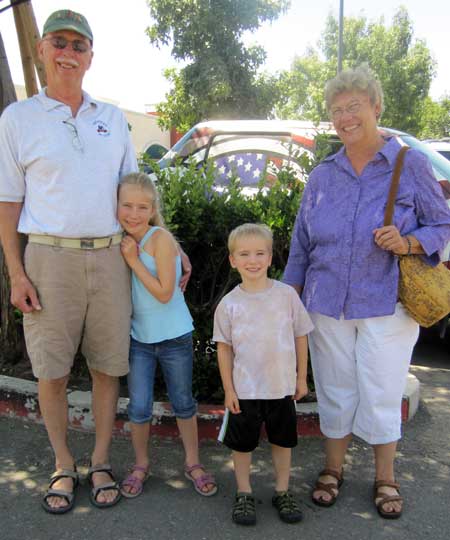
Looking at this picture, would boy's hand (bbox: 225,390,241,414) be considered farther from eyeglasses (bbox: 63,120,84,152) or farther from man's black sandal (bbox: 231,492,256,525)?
eyeglasses (bbox: 63,120,84,152)

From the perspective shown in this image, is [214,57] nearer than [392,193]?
No

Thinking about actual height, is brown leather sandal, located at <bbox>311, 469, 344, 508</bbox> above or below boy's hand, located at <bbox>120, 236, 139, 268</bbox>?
below

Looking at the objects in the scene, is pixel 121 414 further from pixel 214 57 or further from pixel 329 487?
pixel 214 57

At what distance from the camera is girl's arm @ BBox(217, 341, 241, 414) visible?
260 cm

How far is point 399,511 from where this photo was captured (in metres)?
2.68

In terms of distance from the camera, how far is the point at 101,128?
2.70 meters

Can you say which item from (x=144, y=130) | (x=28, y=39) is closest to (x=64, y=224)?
(x=28, y=39)

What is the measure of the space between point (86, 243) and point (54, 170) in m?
0.36

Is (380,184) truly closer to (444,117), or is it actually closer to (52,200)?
(52,200)

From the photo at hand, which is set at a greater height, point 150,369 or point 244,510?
point 150,369

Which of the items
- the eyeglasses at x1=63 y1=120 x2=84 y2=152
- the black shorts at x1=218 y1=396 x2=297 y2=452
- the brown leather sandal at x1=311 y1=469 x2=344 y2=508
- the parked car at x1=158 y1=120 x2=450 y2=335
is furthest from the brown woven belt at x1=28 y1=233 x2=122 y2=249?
Answer: the parked car at x1=158 y1=120 x2=450 y2=335

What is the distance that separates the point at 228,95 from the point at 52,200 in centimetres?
1953

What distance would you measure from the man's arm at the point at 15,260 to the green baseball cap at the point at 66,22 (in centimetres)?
84

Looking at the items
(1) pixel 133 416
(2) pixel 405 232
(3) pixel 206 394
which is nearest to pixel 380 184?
(2) pixel 405 232
